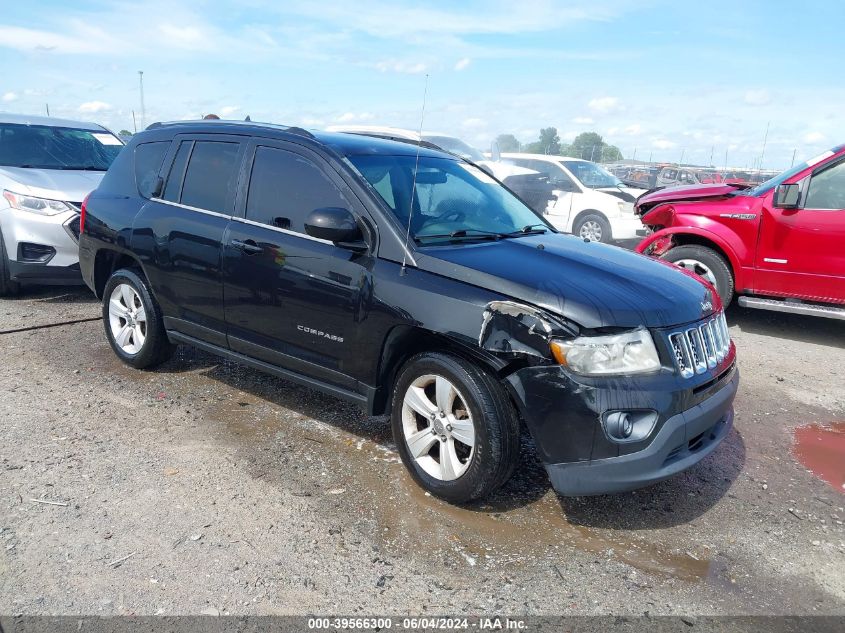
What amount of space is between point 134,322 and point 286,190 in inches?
74.8

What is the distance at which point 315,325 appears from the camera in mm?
3838

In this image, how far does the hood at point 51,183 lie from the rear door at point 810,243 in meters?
6.95

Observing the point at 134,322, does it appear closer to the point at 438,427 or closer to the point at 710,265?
the point at 438,427

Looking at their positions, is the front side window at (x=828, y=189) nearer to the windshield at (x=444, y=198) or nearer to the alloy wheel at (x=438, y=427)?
the windshield at (x=444, y=198)

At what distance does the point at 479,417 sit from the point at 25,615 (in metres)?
1.98

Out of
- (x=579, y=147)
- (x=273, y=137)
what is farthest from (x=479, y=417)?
(x=579, y=147)

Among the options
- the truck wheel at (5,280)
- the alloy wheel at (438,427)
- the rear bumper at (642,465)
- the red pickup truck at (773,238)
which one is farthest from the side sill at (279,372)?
Answer: the red pickup truck at (773,238)

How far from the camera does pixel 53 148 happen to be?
8133mm

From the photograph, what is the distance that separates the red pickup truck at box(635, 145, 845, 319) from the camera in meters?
6.41

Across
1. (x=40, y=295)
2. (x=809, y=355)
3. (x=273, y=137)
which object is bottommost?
(x=40, y=295)

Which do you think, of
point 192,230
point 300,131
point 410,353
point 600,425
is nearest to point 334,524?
point 410,353

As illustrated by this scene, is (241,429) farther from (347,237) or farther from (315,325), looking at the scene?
(347,237)

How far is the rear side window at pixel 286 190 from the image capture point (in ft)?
12.9

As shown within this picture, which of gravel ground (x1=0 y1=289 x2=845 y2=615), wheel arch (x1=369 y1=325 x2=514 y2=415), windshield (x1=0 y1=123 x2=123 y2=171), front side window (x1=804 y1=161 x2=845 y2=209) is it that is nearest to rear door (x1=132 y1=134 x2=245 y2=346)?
gravel ground (x1=0 y1=289 x2=845 y2=615)
